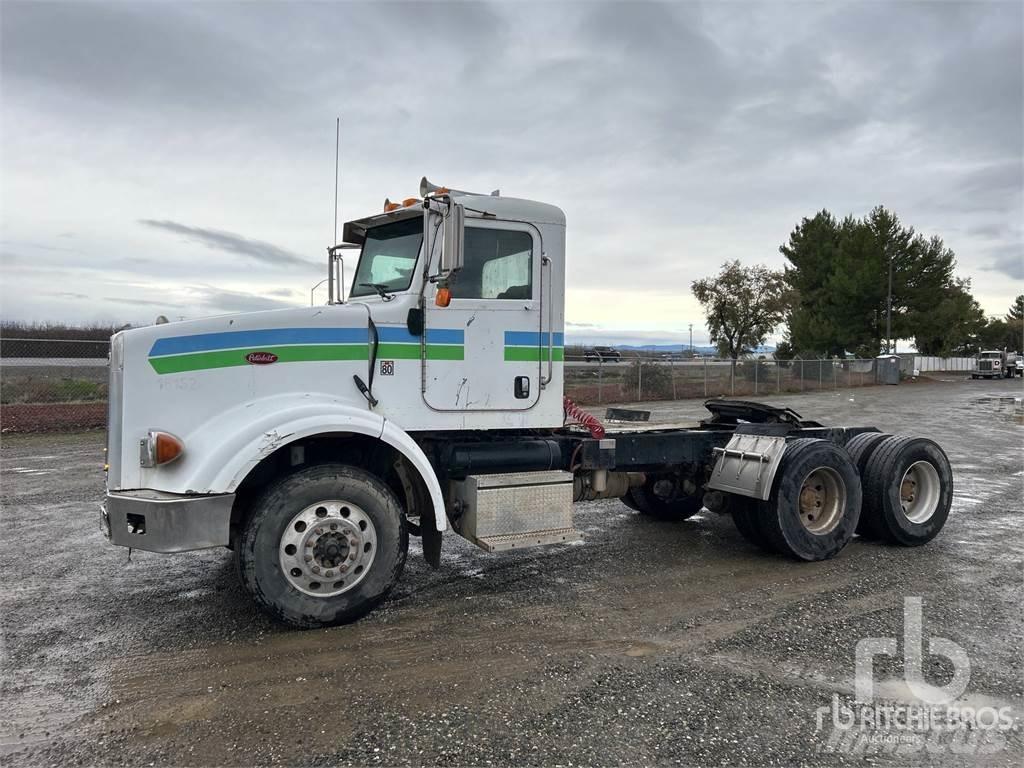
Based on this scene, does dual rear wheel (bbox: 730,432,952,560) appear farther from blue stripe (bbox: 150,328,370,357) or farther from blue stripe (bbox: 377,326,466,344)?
blue stripe (bbox: 150,328,370,357)

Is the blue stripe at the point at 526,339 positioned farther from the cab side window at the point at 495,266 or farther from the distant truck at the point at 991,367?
the distant truck at the point at 991,367

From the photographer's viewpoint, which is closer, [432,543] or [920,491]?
[432,543]

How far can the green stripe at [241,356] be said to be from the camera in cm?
452

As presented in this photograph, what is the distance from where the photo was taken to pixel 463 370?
5293 mm

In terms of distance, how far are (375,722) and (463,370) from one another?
2533 mm

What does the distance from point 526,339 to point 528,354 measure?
0.12 m

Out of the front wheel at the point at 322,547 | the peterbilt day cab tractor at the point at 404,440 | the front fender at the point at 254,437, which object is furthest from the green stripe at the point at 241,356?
the front wheel at the point at 322,547

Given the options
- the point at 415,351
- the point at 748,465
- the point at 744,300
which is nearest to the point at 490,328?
the point at 415,351

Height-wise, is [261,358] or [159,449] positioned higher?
[261,358]

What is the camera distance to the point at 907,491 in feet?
23.1

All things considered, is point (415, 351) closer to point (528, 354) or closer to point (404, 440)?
point (404, 440)

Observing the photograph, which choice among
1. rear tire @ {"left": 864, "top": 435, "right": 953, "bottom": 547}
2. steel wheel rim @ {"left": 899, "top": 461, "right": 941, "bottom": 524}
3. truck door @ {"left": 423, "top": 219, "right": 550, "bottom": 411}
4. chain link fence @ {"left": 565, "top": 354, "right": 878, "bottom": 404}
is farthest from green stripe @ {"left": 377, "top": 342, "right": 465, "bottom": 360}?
chain link fence @ {"left": 565, "top": 354, "right": 878, "bottom": 404}

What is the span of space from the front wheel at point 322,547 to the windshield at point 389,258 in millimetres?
1480

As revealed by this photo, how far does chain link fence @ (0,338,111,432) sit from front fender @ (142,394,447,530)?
13.0m
